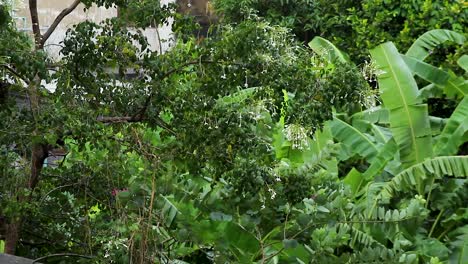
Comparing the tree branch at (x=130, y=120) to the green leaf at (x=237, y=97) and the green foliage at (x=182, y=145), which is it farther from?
the green leaf at (x=237, y=97)

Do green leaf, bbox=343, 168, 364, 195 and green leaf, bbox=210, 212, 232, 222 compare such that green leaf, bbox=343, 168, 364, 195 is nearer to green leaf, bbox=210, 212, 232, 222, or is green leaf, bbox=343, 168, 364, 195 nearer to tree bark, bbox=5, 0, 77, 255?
green leaf, bbox=210, 212, 232, 222

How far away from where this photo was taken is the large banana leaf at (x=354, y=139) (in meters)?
11.3

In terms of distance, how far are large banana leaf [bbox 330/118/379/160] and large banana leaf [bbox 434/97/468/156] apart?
3.01 ft

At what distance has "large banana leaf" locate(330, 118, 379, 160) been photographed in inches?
444

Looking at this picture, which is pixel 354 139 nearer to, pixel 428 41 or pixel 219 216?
pixel 428 41

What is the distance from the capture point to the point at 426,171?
32.3 ft

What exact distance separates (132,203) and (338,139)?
5252mm

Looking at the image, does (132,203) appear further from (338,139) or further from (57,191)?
(338,139)

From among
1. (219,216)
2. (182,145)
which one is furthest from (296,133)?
(219,216)

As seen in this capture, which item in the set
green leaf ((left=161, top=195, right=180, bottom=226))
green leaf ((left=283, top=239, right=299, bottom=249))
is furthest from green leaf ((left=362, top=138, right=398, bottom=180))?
green leaf ((left=283, top=239, right=299, bottom=249))

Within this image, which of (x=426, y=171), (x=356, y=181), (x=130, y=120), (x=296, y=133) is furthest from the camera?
(x=356, y=181)

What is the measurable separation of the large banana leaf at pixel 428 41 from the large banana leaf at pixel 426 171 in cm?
277

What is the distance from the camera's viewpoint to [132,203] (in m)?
6.75

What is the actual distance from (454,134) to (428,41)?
2.42m
